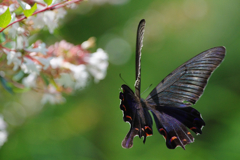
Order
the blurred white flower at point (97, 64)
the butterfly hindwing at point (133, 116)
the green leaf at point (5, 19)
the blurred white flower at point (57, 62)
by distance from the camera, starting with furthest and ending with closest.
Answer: the blurred white flower at point (97, 64)
the blurred white flower at point (57, 62)
the butterfly hindwing at point (133, 116)
the green leaf at point (5, 19)

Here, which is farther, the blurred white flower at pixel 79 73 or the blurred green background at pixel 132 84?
the blurred green background at pixel 132 84

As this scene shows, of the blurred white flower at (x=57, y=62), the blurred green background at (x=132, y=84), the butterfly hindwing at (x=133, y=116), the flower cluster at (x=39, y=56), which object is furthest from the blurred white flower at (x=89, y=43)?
the blurred green background at (x=132, y=84)

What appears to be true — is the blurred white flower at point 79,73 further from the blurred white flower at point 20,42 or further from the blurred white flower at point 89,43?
the blurred white flower at point 20,42

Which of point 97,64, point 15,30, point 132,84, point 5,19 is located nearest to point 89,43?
point 97,64

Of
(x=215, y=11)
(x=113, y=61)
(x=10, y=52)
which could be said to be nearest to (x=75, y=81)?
(x=10, y=52)

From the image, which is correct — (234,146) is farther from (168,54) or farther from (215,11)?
(215,11)

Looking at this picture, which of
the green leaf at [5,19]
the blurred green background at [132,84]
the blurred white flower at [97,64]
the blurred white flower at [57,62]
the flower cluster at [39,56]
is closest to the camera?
the green leaf at [5,19]

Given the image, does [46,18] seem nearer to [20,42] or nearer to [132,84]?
[20,42]
